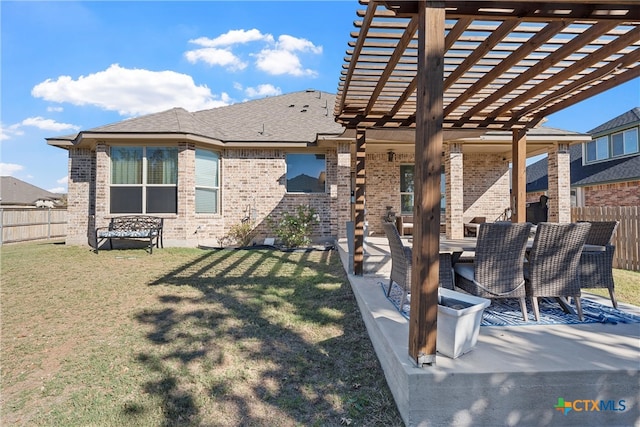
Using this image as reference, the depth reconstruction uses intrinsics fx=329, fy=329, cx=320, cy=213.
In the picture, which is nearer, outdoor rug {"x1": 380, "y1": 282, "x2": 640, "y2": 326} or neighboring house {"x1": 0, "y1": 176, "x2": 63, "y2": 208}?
outdoor rug {"x1": 380, "y1": 282, "x2": 640, "y2": 326}

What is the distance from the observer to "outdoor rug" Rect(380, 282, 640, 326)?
3379 millimetres

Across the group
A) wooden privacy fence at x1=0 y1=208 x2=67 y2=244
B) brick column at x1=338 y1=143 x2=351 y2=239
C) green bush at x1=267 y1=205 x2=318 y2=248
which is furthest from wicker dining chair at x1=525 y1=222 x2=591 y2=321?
wooden privacy fence at x1=0 y1=208 x2=67 y2=244

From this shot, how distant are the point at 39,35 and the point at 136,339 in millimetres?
11934

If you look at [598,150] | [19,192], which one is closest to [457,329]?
[598,150]

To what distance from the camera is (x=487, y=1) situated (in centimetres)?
253

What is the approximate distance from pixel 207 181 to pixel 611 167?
703 inches

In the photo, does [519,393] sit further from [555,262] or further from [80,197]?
[80,197]

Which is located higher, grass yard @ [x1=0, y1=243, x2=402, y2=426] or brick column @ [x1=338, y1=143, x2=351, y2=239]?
brick column @ [x1=338, y1=143, x2=351, y2=239]

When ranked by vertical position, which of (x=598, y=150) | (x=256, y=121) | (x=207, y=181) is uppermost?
(x=256, y=121)

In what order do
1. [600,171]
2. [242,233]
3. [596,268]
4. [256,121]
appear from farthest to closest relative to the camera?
1. [600,171]
2. [256,121]
3. [242,233]
4. [596,268]

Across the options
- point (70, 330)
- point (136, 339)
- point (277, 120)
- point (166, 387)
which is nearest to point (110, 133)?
point (277, 120)

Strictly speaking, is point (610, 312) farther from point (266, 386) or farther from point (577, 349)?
point (266, 386)

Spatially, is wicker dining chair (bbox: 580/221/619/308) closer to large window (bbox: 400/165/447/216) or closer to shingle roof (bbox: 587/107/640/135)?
large window (bbox: 400/165/447/216)

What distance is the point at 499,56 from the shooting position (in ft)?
12.7
